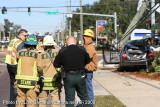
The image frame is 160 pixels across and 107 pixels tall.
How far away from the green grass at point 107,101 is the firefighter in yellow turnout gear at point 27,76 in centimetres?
243

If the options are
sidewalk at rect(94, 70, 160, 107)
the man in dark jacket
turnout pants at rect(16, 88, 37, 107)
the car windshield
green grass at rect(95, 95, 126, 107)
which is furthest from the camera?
the car windshield

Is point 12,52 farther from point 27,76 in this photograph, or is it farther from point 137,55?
point 137,55

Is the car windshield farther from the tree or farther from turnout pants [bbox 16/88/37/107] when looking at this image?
the tree

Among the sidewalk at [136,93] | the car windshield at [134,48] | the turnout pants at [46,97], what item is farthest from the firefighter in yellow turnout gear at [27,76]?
the car windshield at [134,48]

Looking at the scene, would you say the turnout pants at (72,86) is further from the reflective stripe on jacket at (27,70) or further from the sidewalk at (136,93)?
the sidewalk at (136,93)

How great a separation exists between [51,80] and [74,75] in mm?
543

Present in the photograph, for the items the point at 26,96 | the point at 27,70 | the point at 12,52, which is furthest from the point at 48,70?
the point at 12,52

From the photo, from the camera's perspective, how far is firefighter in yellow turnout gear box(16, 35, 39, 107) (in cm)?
648

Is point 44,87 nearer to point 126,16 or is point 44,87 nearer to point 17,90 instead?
point 17,90

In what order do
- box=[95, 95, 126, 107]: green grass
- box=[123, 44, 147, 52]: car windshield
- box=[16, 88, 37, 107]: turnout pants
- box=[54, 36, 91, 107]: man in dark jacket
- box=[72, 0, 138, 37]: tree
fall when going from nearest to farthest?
box=[54, 36, 91, 107]: man in dark jacket
box=[16, 88, 37, 107]: turnout pants
box=[95, 95, 126, 107]: green grass
box=[123, 44, 147, 52]: car windshield
box=[72, 0, 138, 37]: tree

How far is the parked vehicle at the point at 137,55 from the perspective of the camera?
16.3m

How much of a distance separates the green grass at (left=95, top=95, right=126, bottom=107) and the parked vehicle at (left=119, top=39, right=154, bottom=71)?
22.8 ft

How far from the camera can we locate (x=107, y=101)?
898 cm

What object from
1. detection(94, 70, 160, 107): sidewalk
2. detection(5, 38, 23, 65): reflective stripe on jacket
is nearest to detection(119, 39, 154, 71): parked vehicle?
detection(94, 70, 160, 107): sidewalk
